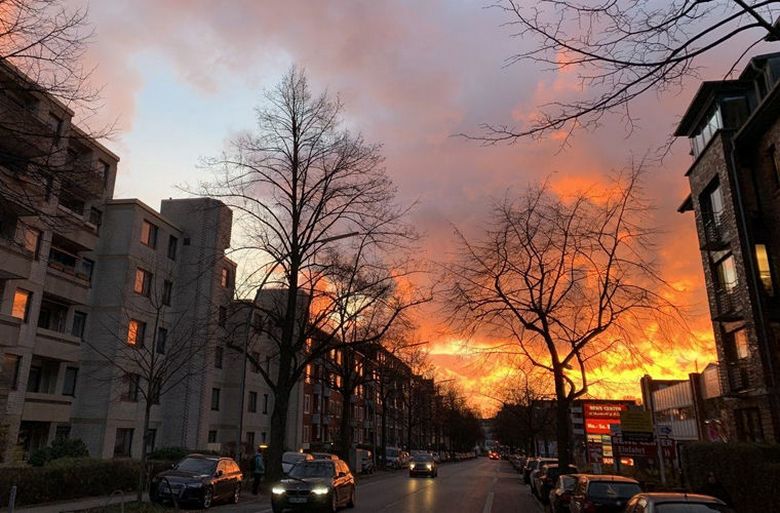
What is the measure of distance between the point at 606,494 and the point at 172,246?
114 ft

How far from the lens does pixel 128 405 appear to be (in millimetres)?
34344

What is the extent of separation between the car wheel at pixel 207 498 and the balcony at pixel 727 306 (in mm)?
21353

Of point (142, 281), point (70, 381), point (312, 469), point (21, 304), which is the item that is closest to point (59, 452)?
point (21, 304)

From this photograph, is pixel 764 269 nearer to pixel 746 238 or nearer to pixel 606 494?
pixel 746 238

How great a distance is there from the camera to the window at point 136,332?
34781mm

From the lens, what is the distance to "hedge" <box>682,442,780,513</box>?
43.5ft

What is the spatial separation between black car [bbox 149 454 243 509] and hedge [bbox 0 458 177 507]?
273 centimetres

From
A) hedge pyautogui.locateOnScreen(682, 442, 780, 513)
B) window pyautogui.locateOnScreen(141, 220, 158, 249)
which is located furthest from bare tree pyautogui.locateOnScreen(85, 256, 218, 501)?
hedge pyautogui.locateOnScreen(682, 442, 780, 513)

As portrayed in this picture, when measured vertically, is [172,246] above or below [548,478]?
above

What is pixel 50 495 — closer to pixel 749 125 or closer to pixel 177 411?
pixel 177 411

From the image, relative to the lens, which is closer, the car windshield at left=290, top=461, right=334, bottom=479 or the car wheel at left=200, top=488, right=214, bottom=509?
the car wheel at left=200, top=488, right=214, bottom=509

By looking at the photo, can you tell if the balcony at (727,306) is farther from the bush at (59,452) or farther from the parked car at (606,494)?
the bush at (59,452)

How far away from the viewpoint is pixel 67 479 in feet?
62.2

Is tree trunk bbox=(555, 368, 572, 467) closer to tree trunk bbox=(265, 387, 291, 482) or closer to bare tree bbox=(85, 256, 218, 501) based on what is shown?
tree trunk bbox=(265, 387, 291, 482)
